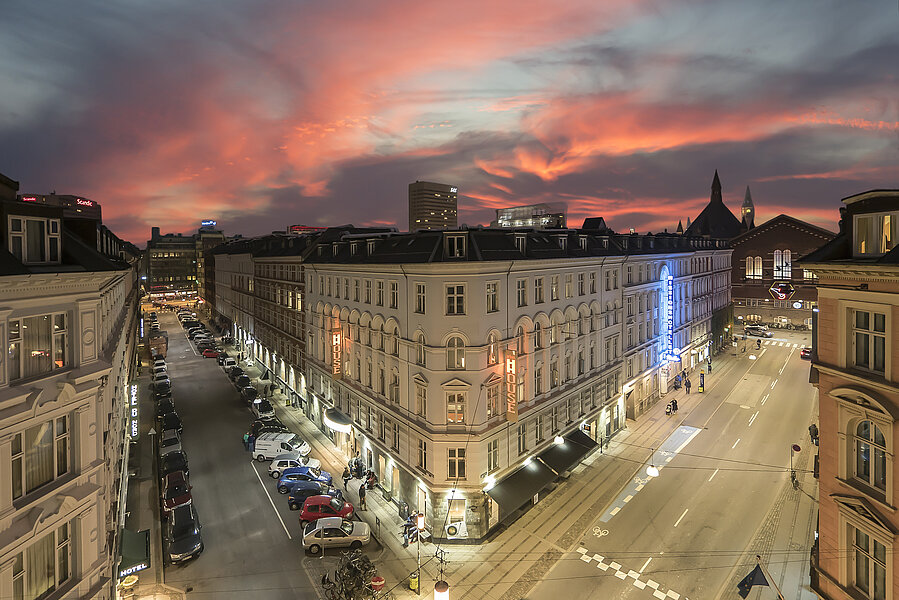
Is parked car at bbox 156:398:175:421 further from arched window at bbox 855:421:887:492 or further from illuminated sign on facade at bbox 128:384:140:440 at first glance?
arched window at bbox 855:421:887:492

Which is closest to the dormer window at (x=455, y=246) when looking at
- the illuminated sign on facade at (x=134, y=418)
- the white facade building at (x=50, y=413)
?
the white facade building at (x=50, y=413)

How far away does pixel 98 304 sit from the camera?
14.4 m

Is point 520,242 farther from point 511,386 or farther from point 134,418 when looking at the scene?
point 134,418

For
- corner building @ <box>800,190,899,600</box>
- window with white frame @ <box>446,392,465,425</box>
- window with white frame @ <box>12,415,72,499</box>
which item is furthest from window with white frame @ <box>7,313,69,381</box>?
corner building @ <box>800,190,899,600</box>

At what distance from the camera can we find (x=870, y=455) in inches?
553

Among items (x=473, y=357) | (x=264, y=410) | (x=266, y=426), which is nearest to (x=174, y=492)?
(x=266, y=426)

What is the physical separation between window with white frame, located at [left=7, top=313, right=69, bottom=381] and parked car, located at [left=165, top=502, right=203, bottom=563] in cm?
1665

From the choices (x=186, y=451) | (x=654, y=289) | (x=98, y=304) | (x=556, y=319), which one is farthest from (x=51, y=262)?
(x=654, y=289)

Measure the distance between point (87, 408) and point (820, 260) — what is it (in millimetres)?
25112

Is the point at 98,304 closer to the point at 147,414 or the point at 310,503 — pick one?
the point at 310,503

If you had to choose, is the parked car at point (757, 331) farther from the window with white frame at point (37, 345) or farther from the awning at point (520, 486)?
the window with white frame at point (37, 345)

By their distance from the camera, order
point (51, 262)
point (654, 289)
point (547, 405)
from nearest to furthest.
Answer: point (51, 262), point (547, 405), point (654, 289)

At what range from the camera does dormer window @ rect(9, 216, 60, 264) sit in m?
12.2

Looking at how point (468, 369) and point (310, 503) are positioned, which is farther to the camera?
point (310, 503)
